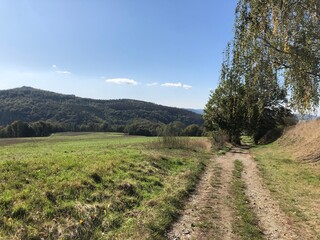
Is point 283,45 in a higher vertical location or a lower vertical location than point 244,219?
higher

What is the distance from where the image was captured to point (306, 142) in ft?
82.8

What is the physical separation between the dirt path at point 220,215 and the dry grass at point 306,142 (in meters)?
9.67

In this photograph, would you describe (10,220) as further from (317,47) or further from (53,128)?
(53,128)

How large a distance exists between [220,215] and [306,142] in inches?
788

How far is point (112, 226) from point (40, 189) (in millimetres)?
2577

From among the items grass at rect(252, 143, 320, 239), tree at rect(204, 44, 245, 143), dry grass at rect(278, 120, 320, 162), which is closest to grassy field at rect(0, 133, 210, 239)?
grass at rect(252, 143, 320, 239)

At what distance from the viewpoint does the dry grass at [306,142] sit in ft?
67.6

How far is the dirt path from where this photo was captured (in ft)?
23.3

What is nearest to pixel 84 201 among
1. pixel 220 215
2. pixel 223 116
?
pixel 220 215

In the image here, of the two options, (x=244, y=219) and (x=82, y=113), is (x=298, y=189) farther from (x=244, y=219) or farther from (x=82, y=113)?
(x=82, y=113)

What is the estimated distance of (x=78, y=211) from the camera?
7.28 meters

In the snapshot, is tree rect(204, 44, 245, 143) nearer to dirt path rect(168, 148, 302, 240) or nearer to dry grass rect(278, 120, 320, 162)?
dry grass rect(278, 120, 320, 162)

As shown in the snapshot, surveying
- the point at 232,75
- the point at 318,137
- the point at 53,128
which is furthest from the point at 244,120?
the point at 53,128

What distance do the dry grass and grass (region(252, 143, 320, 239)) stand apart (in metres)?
1.68
